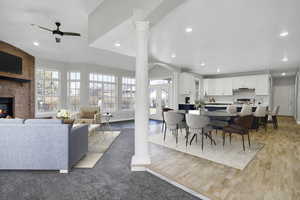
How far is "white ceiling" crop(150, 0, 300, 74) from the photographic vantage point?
226 centimetres

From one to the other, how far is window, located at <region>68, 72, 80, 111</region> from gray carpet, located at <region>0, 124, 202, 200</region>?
448cm

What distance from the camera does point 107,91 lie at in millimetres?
7355

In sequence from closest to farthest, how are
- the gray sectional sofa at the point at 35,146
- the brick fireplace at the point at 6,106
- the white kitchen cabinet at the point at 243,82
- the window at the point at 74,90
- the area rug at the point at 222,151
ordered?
the gray sectional sofa at the point at 35,146
the area rug at the point at 222,151
the brick fireplace at the point at 6,106
the window at the point at 74,90
the white kitchen cabinet at the point at 243,82

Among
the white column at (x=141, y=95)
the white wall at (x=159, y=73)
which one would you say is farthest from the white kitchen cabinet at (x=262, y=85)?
the white column at (x=141, y=95)

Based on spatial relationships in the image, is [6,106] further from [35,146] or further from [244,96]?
[244,96]

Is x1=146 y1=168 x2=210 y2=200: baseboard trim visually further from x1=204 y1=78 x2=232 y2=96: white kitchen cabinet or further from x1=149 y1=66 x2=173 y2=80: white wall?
x1=204 y1=78 x2=232 y2=96: white kitchen cabinet

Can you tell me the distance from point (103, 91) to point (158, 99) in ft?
9.68

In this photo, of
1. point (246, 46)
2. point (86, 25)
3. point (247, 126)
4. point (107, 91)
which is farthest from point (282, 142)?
point (107, 91)

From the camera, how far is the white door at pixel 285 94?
833cm

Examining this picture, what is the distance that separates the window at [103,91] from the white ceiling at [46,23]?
1708mm

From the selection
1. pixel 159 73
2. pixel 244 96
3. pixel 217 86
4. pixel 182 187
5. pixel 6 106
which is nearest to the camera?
pixel 182 187

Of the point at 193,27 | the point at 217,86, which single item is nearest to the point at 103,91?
the point at 193,27

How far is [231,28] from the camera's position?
9.86ft

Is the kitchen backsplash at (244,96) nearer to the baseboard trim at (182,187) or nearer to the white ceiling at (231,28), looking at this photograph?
the white ceiling at (231,28)
